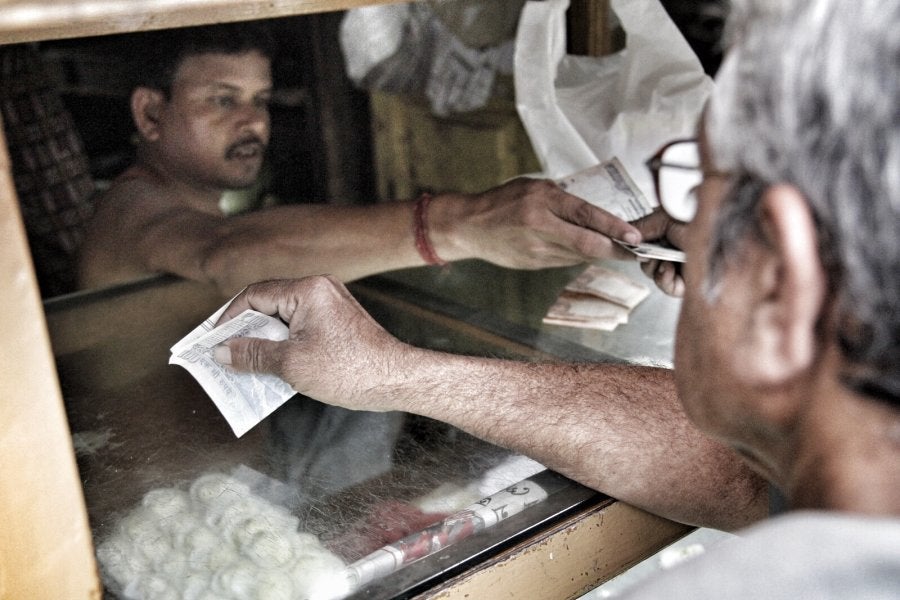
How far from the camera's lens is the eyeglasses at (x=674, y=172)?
5.44 ft

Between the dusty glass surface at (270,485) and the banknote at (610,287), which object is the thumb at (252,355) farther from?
the banknote at (610,287)

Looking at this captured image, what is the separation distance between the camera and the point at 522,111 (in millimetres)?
1841

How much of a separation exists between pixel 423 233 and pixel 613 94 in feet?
1.73

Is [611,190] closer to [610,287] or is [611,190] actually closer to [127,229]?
[610,287]

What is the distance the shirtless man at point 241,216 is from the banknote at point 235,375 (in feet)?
2.21

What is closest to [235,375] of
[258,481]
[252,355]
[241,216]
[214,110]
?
[252,355]

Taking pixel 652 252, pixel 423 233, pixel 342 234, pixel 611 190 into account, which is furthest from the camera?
pixel 342 234

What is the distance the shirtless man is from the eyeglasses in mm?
203

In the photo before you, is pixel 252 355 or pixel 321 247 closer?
pixel 252 355

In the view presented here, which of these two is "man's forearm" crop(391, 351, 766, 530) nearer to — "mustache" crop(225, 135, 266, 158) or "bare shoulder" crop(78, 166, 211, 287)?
"bare shoulder" crop(78, 166, 211, 287)

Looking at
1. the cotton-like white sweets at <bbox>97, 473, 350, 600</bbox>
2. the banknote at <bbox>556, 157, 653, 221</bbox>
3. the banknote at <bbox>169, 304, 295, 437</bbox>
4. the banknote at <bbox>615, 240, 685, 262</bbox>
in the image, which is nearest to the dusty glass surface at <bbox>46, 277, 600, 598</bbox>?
the cotton-like white sweets at <bbox>97, 473, 350, 600</bbox>

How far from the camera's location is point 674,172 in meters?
1.69

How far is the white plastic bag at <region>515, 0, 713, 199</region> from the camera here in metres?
1.76

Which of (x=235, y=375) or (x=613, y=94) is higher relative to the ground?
(x=613, y=94)
